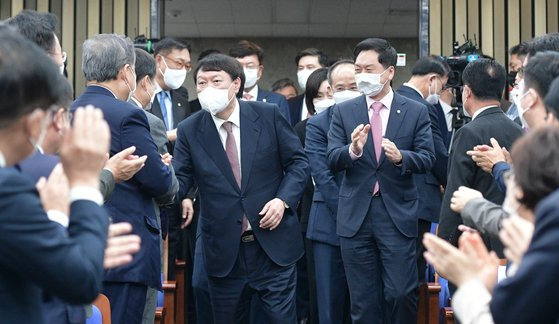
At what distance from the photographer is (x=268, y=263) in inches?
187

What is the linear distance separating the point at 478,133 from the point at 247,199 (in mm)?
1180

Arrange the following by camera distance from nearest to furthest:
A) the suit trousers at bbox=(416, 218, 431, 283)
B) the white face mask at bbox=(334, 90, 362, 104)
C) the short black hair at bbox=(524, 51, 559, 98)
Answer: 1. the short black hair at bbox=(524, 51, 559, 98)
2. the suit trousers at bbox=(416, 218, 431, 283)
3. the white face mask at bbox=(334, 90, 362, 104)

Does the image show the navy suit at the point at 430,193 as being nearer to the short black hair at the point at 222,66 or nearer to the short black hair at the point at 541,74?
the short black hair at the point at 222,66

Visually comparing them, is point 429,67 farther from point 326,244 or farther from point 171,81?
point 171,81

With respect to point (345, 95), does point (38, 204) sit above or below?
below

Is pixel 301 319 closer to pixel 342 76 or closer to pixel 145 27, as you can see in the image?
pixel 342 76

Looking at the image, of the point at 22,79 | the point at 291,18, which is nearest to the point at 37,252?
the point at 22,79

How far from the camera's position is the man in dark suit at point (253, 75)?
6762mm

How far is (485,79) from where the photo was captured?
4566 mm

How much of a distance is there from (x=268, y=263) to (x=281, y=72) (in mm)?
7907

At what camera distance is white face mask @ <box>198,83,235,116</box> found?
489cm

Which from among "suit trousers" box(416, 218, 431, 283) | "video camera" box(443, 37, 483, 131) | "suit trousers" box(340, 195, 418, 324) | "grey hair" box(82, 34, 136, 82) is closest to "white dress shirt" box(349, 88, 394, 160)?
"suit trousers" box(340, 195, 418, 324)

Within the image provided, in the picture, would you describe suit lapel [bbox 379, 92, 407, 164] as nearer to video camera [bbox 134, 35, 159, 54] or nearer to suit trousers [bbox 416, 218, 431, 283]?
suit trousers [bbox 416, 218, 431, 283]

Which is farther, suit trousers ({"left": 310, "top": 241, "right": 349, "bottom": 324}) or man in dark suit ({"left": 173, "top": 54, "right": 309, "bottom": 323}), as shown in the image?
suit trousers ({"left": 310, "top": 241, "right": 349, "bottom": 324})
